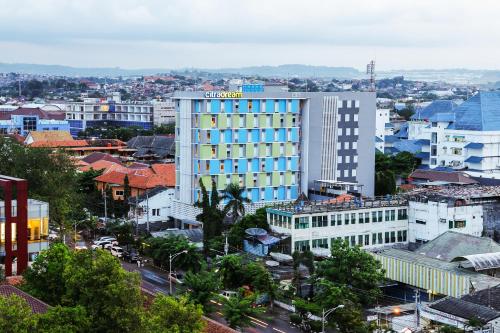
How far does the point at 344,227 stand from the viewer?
190ft

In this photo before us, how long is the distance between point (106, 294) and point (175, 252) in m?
20.1

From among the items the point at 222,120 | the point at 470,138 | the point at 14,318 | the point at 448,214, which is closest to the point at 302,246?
the point at 448,214

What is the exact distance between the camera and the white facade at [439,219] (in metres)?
57.6

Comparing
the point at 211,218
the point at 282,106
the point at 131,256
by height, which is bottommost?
the point at 131,256

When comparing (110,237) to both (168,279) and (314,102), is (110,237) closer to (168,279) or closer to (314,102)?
(168,279)

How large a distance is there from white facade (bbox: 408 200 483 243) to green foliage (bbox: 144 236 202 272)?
16093mm

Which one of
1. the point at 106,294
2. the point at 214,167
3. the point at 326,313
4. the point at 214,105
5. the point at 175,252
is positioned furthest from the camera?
the point at 214,167

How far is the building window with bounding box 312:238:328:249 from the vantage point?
57.2m

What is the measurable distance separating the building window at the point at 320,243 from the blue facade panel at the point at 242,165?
41.0 ft

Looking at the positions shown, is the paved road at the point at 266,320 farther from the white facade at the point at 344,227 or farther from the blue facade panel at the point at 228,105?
the blue facade panel at the point at 228,105

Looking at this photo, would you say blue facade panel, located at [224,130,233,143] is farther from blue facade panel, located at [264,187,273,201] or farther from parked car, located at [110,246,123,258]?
parked car, located at [110,246,123,258]

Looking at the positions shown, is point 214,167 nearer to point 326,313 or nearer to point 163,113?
point 326,313

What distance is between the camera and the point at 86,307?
31828mm

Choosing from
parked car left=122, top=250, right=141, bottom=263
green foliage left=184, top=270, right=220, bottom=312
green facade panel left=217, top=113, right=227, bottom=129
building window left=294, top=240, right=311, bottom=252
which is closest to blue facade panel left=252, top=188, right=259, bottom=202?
green facade panel left=217, top=113, right=227, bottom=129
